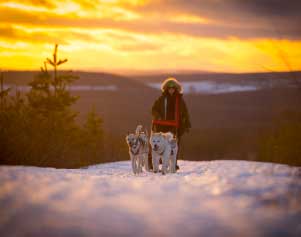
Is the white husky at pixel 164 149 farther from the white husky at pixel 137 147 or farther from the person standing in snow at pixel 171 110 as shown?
the person standing in snow at pixel 171 110

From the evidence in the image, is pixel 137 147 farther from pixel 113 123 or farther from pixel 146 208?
pixel 113 123

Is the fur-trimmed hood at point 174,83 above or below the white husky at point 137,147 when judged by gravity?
above

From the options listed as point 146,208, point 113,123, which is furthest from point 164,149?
point 113,123

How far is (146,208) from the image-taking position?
392cm

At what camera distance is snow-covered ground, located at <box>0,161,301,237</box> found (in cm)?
332

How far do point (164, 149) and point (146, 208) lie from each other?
6832 millimetres

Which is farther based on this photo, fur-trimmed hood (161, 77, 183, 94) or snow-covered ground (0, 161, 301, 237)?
fur-trimmed hood (161, 77, 183, 94)

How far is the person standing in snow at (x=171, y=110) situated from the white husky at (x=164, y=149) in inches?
44.8

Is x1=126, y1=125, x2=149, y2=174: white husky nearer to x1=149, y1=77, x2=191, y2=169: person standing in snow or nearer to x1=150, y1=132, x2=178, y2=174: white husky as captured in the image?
x1=150, y1=132, x2=178, y2=174: white husky

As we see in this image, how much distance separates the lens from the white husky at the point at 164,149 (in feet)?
34.8

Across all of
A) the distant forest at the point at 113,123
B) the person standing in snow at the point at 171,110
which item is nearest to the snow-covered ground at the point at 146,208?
the distant forest at the point at 113,123

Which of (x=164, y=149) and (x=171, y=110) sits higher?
(x=171, y=110)

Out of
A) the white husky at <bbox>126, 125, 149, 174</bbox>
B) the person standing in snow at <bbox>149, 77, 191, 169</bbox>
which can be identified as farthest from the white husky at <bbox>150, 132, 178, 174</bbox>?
the person standing in snow at <bbox>149, 77, 191, 169</bbox>

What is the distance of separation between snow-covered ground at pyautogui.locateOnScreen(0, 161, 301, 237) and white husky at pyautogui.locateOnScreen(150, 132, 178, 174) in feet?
17.3
